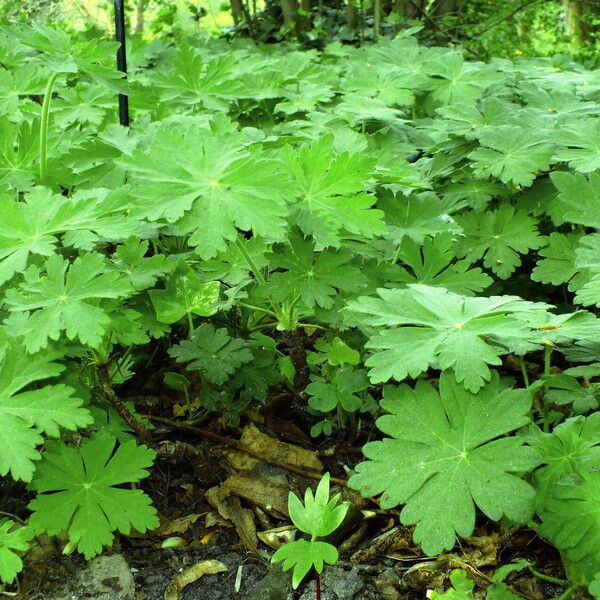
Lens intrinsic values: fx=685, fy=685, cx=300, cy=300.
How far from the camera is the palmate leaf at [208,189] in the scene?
1.63m

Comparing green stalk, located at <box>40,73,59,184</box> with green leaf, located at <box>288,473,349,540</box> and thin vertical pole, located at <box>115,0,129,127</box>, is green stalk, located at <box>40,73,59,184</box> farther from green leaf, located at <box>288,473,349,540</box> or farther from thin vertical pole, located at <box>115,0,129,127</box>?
green leaf, located at <box>288,473,349,540</box>

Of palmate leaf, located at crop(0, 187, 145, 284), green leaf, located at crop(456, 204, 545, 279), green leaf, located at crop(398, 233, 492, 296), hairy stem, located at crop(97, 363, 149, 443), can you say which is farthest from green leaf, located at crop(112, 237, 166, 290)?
green leaf, located at crop(456, 204, 545, 279)

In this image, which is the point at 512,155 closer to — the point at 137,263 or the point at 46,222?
the point at 137,263

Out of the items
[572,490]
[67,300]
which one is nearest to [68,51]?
[67,300]

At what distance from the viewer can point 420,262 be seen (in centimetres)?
201

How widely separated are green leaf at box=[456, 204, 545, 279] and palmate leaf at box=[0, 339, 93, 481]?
4.56ft

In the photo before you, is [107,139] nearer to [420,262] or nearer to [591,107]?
[420,262]

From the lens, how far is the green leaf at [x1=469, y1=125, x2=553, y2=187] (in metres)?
2.24

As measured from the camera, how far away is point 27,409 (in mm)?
1496

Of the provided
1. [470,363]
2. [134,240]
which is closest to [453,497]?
[470,363]

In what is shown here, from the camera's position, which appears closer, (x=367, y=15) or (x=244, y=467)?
(x=244, y=467)

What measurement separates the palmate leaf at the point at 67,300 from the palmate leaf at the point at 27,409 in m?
0.06

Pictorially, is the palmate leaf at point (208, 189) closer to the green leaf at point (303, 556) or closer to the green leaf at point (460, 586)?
the green leaf at point (303, 556)

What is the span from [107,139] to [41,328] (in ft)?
3.23
